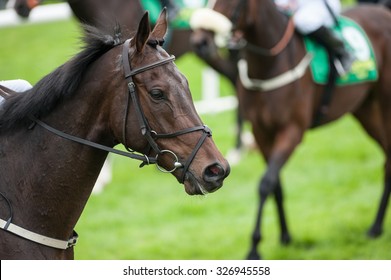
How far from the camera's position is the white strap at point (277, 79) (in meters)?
5.92

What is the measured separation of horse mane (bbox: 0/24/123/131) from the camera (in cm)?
300

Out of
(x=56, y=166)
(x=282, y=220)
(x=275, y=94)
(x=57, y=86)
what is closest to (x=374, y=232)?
(x=282, y=220)

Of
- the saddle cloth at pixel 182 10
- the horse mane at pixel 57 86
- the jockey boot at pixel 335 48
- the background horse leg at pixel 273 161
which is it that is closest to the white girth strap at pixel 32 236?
the horse mane at pixel 57 86

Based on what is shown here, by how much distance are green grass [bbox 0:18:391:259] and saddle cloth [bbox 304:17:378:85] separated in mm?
1499

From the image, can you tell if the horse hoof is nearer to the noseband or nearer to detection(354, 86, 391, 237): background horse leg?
detection(354, 86, 391, 237): background horse leg

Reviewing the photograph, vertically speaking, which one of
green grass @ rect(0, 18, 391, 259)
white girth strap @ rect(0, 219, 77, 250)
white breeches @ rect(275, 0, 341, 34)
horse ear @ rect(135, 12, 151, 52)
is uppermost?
horse ear @ rect(135, 12, 151, 52)

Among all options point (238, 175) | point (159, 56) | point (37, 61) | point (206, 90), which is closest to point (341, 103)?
point (238, 175)

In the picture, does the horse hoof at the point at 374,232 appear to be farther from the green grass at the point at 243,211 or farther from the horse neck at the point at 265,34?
the horse neck at the point at 265,34

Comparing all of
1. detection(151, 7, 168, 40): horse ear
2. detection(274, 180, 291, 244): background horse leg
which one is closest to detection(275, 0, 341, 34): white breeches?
detection(274, 180, 291, 244): background horse leg

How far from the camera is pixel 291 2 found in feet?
22.7

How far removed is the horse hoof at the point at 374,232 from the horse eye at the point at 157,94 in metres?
4.03

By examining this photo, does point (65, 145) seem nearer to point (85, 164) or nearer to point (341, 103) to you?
point (85, 164)

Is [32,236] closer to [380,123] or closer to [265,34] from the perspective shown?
[265,34]

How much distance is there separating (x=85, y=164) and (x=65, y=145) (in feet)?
0.41
